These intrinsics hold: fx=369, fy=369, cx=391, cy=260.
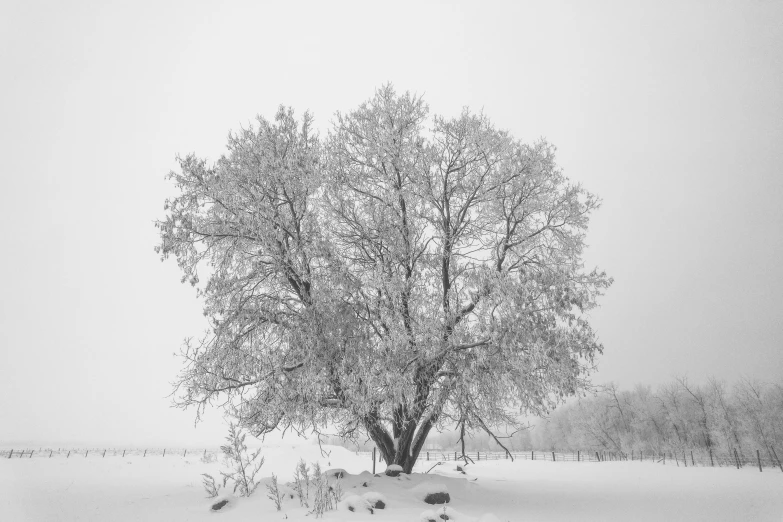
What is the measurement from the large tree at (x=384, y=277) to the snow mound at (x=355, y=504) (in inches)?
82.9

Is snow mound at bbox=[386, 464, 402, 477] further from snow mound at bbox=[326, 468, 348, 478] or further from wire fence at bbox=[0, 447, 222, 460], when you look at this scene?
wire fence at bbox=[0, 447, 222, 460]

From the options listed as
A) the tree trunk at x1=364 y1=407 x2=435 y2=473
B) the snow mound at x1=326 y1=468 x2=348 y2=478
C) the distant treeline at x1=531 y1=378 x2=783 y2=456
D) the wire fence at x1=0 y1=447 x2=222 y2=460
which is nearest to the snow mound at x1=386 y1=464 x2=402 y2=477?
the tree trunk at x1=364 y1=407 x2=435 y2=473

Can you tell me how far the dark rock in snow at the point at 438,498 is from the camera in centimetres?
811

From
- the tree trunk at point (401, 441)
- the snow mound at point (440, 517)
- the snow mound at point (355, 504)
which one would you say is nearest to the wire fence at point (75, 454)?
→ the tree trunk at point (401, 441)

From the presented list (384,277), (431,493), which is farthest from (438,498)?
(384,277)

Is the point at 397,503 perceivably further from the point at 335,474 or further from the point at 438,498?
the point at 335,474

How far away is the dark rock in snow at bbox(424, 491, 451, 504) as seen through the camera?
8.11 m

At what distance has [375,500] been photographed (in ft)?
22.7

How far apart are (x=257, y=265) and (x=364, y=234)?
307 cm

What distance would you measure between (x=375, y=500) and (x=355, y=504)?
1.70 feet

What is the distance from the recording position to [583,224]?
11555 millimetres

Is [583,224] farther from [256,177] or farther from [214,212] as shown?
[214,212]

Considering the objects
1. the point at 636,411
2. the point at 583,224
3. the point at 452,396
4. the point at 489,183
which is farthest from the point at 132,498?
the point at 636,411

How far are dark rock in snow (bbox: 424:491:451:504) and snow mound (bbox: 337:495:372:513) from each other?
81.0 inches
